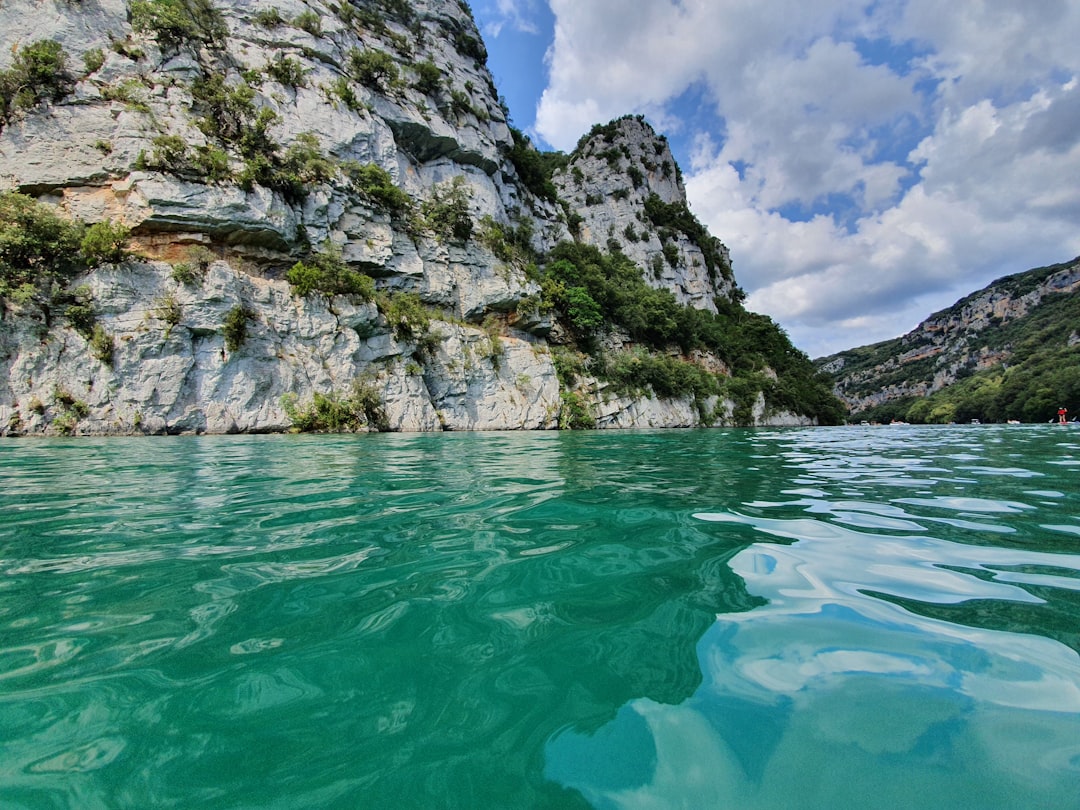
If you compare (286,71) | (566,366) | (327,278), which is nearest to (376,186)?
(327,278)

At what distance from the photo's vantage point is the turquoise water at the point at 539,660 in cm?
101

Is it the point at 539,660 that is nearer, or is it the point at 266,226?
the point at 539,660

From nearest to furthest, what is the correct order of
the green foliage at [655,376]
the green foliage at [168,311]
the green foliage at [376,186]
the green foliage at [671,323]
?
the green foliage at [168,311] < the green foliage at [376,186] < the green foliage at [655,376] < the green foliage at [671,323]

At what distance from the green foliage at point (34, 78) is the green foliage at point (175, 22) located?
11.7 feet

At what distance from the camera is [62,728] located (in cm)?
116

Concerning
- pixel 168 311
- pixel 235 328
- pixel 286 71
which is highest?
pixel 286 71

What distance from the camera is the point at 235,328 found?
52.7 feet

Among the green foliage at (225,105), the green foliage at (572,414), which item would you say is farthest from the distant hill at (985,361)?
the green foliage at (225,105)

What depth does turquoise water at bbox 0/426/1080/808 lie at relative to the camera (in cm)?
101

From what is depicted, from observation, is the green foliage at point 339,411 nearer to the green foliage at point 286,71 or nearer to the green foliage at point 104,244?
the green foliage at point 104,244

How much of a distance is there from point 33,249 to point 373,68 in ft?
62.4

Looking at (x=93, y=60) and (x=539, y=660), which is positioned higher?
(x=93, y=60)

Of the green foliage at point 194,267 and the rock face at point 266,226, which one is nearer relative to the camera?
the rock face at point 266,226

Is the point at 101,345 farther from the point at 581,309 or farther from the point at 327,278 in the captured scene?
the point at 581,309
